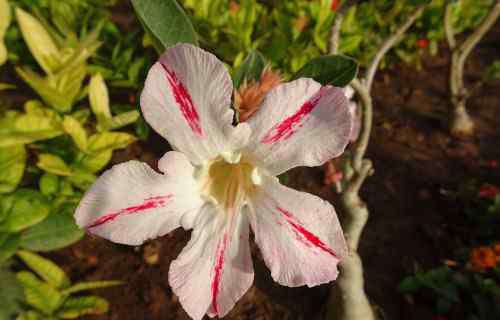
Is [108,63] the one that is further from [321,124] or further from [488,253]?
[488,253]

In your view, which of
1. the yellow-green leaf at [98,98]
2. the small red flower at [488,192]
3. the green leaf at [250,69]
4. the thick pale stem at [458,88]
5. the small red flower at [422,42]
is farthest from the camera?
the small red flower at [422,42]

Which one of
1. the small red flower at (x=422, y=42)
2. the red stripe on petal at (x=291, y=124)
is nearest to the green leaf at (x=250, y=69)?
the red stripe on petal at (x=291, y=124)

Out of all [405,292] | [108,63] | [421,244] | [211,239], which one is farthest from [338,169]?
[211,239]

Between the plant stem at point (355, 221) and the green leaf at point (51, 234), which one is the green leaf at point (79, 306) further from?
the plant stem at point (355, 221)

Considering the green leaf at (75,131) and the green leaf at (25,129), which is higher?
the green leaf at (25,129)

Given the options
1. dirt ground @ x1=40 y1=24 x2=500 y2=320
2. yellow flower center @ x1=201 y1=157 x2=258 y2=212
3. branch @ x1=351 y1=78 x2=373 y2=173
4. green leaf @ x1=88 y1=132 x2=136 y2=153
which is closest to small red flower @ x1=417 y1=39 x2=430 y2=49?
dirt ground @ x1=40 y1=24 x2=500 y2=320

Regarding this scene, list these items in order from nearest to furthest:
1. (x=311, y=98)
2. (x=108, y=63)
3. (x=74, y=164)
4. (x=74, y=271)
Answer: (x=311, y=98) < (x=74, y=164) < (x=74, y=271) < (x=108, y=63)

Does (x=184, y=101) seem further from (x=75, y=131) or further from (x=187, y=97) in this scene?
(x=75, y=131)

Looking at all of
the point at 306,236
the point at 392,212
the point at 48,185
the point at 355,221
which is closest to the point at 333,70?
the point at 306,236
